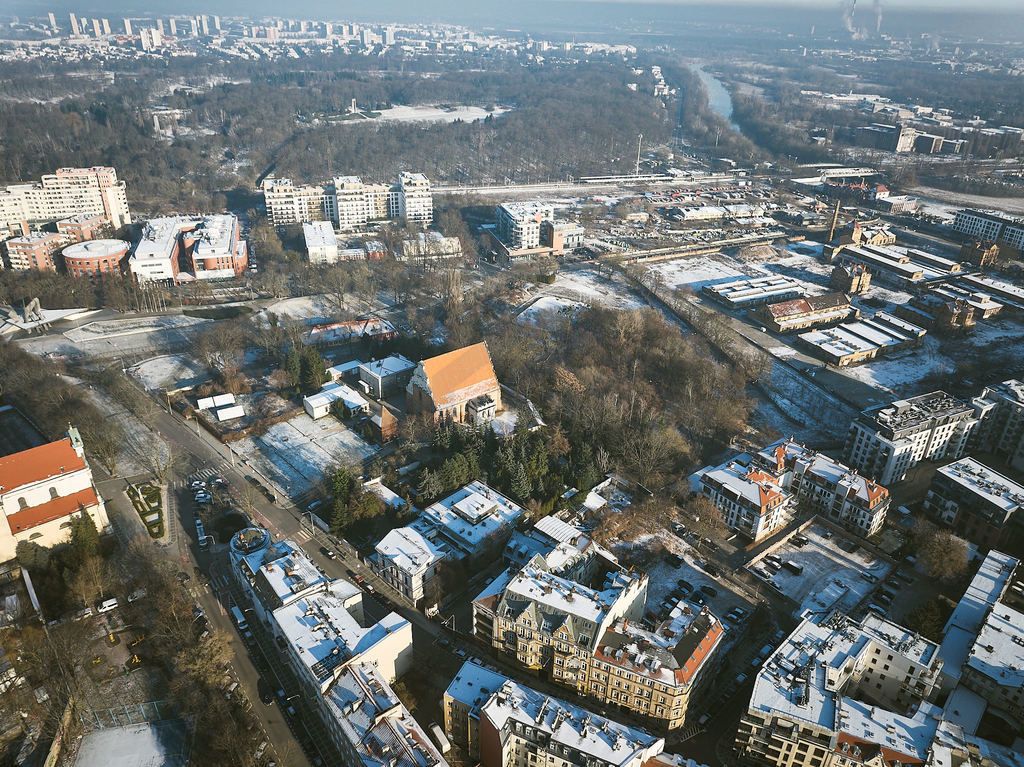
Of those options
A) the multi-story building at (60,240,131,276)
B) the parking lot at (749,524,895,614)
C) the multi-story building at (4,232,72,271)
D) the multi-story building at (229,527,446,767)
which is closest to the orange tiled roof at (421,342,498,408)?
the multi-story building at (229,527,446,767)

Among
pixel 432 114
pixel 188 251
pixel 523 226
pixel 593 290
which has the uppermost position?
pixel 432 114

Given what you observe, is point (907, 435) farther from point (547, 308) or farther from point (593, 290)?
point (593, 290)

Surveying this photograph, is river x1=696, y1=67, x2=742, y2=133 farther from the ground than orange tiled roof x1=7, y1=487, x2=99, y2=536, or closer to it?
farther from the ground

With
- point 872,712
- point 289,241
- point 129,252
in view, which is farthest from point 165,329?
point 872,712

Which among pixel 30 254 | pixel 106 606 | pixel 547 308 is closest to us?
pixel 106 606

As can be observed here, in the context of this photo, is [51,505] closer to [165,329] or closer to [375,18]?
[165,329]

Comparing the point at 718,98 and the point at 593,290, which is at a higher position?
the point at 718,98

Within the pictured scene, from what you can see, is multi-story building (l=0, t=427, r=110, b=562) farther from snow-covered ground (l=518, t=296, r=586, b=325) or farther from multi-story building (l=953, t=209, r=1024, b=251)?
multi-story building (l=953, t=209, r=1024, b=251)

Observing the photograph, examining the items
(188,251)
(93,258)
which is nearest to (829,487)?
(188,251)
